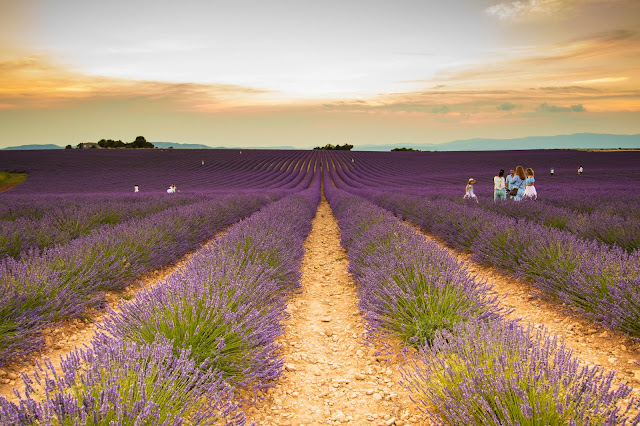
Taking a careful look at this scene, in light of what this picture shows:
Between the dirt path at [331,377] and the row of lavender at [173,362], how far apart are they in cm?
18

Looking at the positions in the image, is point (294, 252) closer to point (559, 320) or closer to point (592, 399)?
point (559, 320)

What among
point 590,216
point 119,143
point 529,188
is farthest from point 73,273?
point 119,143

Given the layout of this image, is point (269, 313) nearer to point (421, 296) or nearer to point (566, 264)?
point (421, 296)

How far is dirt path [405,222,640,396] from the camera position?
2.60 metres

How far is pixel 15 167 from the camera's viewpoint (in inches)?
1401

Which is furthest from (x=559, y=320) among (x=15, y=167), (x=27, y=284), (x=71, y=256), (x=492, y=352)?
(x=15, y=167)

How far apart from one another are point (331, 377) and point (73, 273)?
3.23m

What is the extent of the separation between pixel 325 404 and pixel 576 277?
9.09ft

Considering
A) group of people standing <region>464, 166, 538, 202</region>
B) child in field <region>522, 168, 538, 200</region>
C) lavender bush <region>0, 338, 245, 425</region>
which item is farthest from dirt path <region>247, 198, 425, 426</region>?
child in field <region>522, 168, 538, 200</region>

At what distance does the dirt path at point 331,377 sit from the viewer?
2166 mm

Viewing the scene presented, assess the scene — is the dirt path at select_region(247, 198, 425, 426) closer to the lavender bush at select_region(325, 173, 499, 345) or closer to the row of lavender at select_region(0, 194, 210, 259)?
the lavender bush at select_region(325, 173, 499, 345)

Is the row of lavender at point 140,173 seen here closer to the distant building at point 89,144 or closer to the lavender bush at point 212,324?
the lavender bush at point 212,324

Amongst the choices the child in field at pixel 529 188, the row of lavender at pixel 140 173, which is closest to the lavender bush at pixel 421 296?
the child in field at pixel 529 188

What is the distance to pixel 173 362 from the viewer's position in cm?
203
